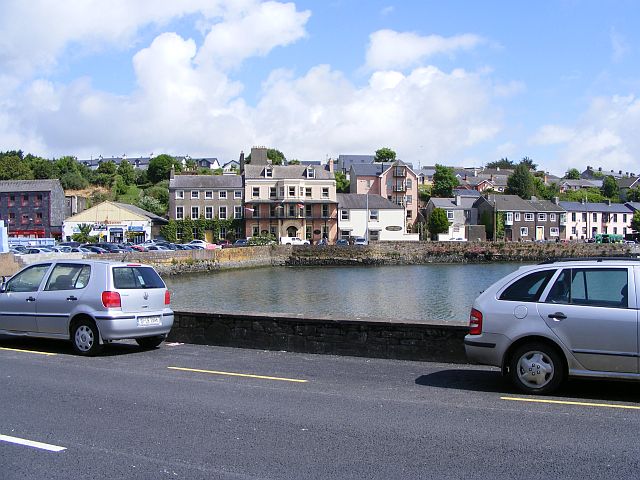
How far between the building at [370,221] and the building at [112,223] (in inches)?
1152

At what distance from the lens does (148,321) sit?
12.7 metres

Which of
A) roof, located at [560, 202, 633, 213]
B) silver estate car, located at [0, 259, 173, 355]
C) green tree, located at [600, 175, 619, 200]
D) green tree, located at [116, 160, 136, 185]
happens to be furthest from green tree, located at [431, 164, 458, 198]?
silver estate car, located at [0, 259, 173, 355]

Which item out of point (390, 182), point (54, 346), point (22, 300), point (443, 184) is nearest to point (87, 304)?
point (22, 300)

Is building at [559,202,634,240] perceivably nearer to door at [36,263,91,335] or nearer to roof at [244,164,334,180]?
roof at [244,164,334,180]

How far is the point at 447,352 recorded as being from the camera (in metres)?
11.4

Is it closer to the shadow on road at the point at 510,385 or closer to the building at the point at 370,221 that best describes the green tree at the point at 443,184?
the building at the point at 370,221

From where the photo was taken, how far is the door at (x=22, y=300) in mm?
13031

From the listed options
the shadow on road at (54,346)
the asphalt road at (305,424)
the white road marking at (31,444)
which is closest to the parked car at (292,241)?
the shadow on road at (54,346)

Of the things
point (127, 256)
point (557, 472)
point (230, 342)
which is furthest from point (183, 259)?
point (557, 472)

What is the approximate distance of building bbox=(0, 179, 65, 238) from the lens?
94.9m

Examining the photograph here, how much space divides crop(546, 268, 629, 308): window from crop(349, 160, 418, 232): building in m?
103

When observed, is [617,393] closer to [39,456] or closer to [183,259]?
[39,456]

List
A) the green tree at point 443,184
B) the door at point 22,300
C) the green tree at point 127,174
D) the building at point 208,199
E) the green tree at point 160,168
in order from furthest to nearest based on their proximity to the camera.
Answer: the green tree at point 127,174
the green tree at point 160,168
the green tree at point 443,184
the building at point 208,199
the door at point 22,300

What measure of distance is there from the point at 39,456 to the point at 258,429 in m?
2.23
